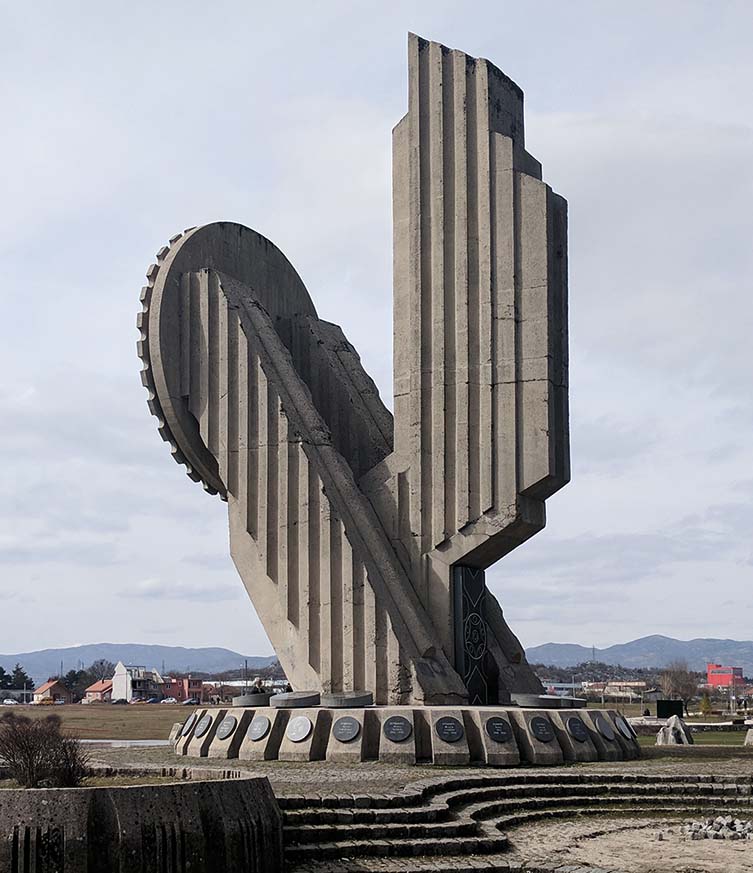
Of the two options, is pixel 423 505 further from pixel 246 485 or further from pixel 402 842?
pixel 402 842

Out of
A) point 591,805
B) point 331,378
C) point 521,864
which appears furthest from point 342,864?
point 331,378

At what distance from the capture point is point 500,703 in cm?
2214

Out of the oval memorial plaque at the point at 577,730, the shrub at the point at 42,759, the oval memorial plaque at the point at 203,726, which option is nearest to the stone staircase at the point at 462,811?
the shrub at the point at 42,759

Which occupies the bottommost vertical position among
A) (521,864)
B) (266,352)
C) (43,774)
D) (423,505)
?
(521,864)

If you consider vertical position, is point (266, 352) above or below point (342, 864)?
above

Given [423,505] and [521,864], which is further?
A: [423,505]

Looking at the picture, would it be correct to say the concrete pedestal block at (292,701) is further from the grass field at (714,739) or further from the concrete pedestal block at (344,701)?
the grass field at (714,739)

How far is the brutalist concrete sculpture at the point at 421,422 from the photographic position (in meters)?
21.1

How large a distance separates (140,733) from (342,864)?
73.6ft

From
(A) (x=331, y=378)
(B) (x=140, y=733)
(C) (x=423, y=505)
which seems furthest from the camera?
(B) (x=140, y=733)

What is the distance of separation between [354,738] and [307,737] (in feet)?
2.05

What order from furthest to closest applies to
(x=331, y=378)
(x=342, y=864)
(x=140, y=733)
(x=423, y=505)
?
(x=140, y=733) < (x=331, y=378) < (x=423, y=505) < (x=342, y=864)

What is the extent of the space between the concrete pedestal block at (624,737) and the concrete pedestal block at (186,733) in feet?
19.1

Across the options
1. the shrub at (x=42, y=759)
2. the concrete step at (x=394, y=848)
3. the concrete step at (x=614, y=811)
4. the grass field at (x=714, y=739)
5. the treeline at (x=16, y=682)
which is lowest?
the concrete step at (x=394, y=848)
